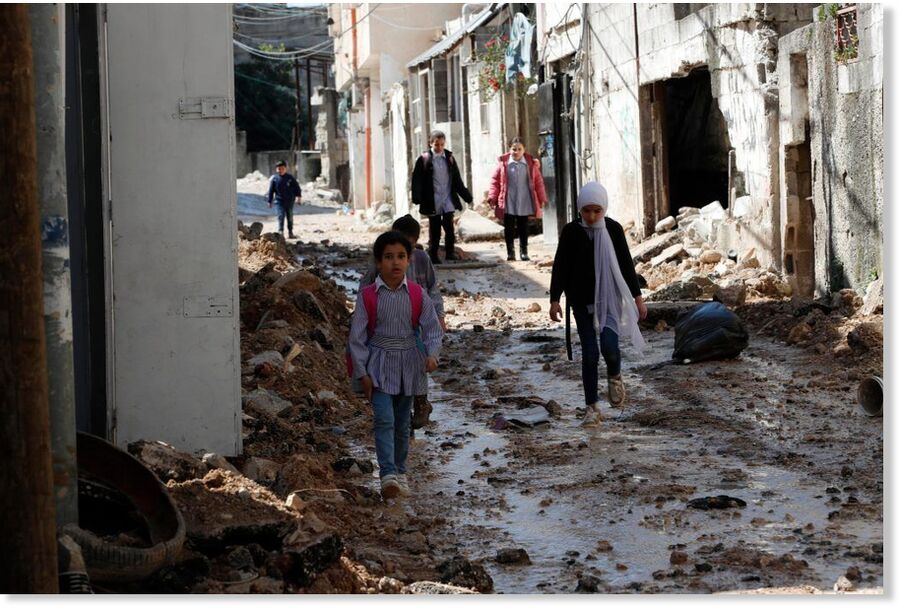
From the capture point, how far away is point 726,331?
9.85m

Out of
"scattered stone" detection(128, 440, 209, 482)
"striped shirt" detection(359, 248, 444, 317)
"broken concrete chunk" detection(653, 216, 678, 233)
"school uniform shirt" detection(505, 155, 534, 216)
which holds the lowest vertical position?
"scattered stone" detection(128, 440, 209, 482)

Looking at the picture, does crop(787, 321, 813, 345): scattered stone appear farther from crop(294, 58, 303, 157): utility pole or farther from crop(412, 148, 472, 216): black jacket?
crop(294, 58, 303, 157): utility pole

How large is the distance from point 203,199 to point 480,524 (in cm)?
210

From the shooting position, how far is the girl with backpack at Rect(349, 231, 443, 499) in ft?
20.8

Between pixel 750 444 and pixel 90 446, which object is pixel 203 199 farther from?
pixel 750 444

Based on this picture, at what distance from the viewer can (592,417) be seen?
7.98 metres

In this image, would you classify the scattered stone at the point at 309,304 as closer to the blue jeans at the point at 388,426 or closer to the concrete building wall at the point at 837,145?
the concrete building wall at the point at 837,145

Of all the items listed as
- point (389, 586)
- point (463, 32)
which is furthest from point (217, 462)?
point (463, 32)

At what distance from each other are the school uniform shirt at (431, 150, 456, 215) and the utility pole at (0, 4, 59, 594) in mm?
12879

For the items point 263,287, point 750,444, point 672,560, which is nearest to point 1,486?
point 672,560

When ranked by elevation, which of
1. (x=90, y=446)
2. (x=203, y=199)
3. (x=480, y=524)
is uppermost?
(x=203, y=199)

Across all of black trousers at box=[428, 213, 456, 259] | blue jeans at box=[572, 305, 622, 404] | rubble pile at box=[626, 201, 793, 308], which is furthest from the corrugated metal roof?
blue jeans at box=[572, 305, 622, 404]

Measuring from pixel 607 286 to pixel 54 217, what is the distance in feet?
15.0

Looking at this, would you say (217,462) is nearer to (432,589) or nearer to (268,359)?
(432,589)
